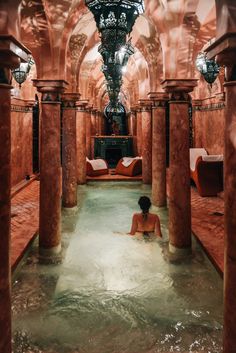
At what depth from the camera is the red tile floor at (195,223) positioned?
5645mm

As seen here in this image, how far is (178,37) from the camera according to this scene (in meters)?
5.48

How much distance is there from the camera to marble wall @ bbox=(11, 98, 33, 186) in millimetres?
12055

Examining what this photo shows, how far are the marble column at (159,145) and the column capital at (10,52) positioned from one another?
20.8 feet

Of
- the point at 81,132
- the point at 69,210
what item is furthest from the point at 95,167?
the point at 69,210

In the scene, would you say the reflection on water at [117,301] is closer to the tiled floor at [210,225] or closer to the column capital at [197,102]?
the tiled floor at [210,225]

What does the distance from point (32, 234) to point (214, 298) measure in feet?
12.1

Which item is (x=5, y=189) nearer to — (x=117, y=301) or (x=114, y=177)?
(x=117, y=301)

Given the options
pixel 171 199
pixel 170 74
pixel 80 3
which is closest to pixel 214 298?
pixel 171 199

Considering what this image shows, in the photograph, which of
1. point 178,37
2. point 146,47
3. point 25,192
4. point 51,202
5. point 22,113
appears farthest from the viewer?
point 22,113

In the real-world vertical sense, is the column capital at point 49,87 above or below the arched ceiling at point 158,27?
below

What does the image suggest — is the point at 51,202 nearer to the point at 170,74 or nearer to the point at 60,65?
the point at 60,65

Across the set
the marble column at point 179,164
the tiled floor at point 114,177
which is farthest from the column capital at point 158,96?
the tiled floor at point 114,177

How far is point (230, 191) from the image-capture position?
9.02ft

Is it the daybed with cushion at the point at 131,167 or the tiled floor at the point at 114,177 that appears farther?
the daybed with cushion at the point at 131,167
